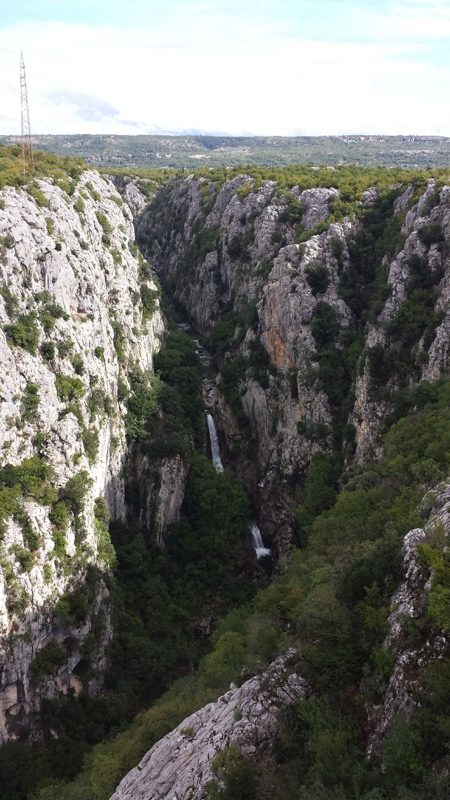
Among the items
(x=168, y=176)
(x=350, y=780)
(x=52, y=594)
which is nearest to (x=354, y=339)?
(x=52, y=594)

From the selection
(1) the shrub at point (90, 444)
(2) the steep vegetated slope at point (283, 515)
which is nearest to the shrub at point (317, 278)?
(2) the steep vegetated slope at point (283, 515)

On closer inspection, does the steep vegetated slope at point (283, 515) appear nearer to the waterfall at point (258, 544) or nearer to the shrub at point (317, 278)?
the shrub at point (317, 278)

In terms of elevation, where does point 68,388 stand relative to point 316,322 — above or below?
below

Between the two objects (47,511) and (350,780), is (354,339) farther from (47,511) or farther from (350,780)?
(350,780)

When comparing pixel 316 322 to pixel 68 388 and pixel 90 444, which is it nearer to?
pixel 68 388

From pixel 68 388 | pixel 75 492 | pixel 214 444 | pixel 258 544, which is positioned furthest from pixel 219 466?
pixel 75 492

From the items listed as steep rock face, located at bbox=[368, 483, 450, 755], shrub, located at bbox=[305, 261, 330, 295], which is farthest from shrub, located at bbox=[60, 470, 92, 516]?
shrub, located at bbox=[305, 261, 330, 295]
